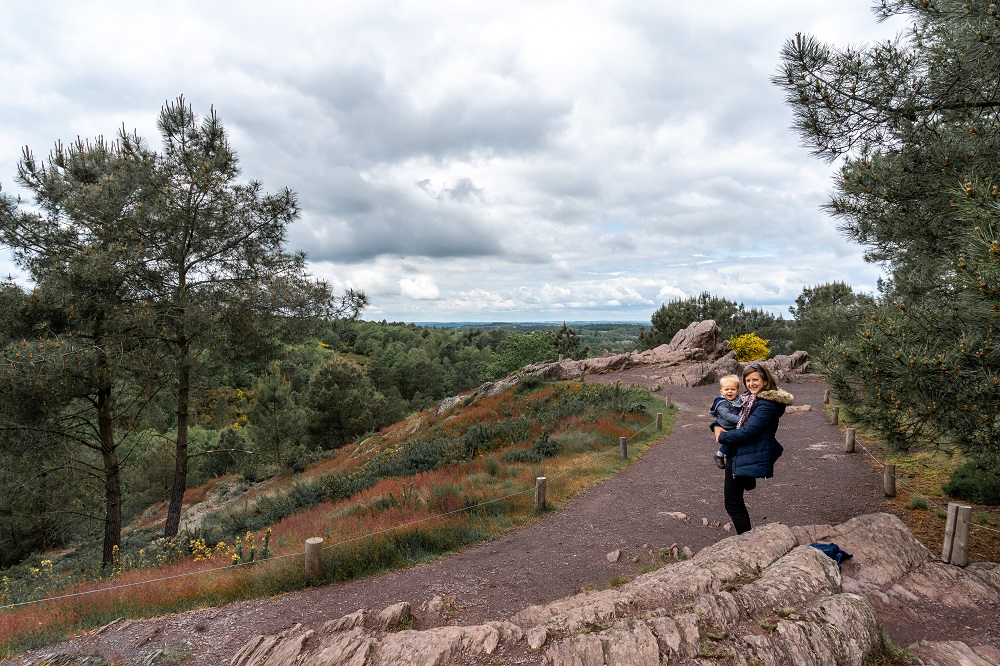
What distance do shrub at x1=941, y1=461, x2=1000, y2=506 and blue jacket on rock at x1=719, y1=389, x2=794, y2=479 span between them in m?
5.94

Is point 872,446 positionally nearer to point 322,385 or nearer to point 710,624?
point 710,624

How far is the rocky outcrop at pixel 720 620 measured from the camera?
3.69 metres

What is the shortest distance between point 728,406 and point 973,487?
7094 millimetres

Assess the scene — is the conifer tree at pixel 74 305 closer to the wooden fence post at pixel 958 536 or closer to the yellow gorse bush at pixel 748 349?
the wooden fence post at pixel 958 536

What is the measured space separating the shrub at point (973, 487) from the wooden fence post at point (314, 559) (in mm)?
11575

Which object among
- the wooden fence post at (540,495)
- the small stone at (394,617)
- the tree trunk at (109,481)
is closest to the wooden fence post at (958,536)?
the wooden fence post at (540,495)

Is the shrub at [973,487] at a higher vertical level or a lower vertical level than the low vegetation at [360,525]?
higher

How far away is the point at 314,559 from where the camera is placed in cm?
687

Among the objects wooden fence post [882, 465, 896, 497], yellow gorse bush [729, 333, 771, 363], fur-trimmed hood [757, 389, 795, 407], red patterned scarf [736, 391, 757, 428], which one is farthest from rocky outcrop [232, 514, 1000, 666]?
yellow gorse bush [729, 333, 771, 363]

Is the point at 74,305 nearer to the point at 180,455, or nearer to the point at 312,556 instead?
the point at 180,455

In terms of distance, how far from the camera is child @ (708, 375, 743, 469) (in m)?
5.63

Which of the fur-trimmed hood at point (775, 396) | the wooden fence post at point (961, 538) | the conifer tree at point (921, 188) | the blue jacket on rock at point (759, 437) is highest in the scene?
the conifer tree at point (921, 188)

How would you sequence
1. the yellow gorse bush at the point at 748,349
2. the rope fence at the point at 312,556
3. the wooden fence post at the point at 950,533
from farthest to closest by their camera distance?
1. the yellow gorse bush at the point at 748,349
2. the rope fence at the point at 312,556
3. the wooden fence post at the point at 950,533

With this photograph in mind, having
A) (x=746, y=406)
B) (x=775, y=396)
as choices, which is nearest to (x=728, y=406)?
(x=746, y=406)
